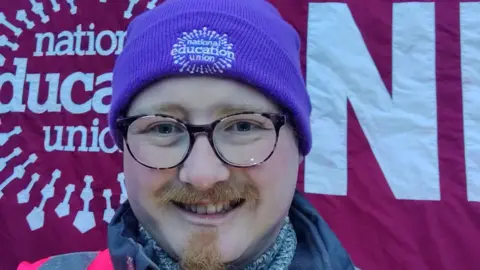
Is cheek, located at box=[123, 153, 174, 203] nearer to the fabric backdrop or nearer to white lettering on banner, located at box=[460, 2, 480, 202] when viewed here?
the fabric backdrop

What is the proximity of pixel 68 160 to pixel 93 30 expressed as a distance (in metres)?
Result: 0.32

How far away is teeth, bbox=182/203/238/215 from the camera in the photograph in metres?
0.52

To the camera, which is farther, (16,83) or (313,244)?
(16,83)

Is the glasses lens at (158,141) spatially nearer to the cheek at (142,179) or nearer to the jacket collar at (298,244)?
the cheek at (142,179)

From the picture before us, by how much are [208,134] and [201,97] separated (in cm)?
4

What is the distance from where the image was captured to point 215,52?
1.71ft

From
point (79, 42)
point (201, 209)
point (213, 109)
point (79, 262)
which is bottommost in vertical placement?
point (79, 262)

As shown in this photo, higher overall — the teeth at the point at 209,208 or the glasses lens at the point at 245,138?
the glasses lens at the point at 245,138

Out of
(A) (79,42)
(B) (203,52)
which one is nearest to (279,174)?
(B) (203,52)

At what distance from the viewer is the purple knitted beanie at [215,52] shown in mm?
521

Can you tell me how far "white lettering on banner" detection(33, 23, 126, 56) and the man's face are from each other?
65cm

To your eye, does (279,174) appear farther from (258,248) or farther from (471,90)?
(471,90)

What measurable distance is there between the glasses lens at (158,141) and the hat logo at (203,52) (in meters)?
0.06

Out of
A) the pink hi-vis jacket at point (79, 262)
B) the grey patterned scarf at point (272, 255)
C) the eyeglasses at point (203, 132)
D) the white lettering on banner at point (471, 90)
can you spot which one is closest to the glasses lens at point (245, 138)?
the eyeglasses at point (203, 132)
